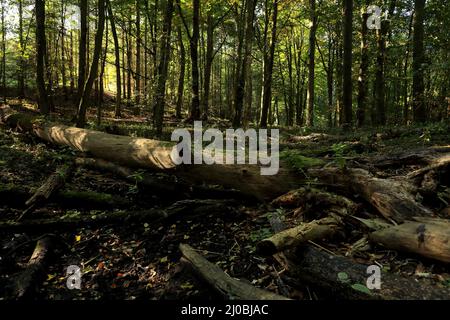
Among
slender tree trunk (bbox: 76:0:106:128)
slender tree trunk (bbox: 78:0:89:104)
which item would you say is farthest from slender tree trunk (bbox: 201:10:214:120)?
slender tree trunk (bbox: 76:0:106:128)

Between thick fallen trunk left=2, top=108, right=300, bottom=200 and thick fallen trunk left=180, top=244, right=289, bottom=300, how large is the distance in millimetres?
1813

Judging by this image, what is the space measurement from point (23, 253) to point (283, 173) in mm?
4045

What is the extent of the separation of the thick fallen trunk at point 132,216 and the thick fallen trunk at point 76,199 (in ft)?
1.37

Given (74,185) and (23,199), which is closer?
(23,199)

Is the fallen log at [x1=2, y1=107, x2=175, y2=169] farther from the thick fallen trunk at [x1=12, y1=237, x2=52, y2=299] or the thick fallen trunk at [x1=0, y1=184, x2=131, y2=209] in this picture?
the thick fallen trunk at [x1=12, y1=237, x2=52, y2=299]

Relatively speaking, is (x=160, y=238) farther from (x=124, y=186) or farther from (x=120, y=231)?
(x=124, y=186)

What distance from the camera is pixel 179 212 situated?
5340 mm

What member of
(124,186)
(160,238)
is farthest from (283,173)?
(124,186)

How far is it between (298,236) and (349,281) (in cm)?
79

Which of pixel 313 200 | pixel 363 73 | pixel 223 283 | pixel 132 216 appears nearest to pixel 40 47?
pixel 132 216

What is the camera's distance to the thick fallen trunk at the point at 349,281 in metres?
2.72

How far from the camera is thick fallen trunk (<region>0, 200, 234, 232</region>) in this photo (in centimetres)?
516
